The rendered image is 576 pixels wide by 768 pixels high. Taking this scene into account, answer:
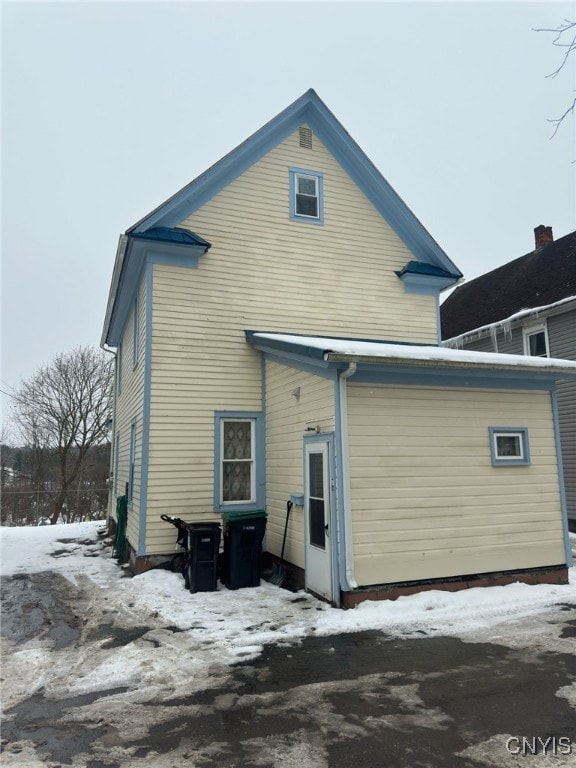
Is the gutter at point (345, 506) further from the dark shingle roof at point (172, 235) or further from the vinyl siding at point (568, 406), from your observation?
the vinyl siding at point (568, 406)

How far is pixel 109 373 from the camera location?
105ft

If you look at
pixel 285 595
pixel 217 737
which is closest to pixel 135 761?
pixel 217 737

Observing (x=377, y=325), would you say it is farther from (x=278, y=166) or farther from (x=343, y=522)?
(x=343, y=522)

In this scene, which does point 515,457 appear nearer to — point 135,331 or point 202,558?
point 202,558

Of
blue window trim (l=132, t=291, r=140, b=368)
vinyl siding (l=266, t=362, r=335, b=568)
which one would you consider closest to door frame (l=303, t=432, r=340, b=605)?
vinyl siding (l=266, t=362, r=335, b=568)

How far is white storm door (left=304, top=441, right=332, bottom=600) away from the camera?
22.4 ft

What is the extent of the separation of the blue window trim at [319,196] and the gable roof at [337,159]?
680mm

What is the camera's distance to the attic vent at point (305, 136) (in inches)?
436

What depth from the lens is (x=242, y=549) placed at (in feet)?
25.7

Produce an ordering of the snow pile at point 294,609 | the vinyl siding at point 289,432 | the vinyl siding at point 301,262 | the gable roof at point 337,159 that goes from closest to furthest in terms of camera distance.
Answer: the snow pile at point 294,609 → the vinyl siding at point 289,432 → the gable roof at point 337,159 → the vinyl siding at point 301,262

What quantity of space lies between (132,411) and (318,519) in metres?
5.58

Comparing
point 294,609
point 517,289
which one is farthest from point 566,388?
point 294,609

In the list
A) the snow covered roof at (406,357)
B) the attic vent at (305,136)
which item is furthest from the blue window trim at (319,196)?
the snow covered roof at (406,357)

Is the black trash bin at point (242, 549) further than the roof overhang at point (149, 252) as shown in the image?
No
